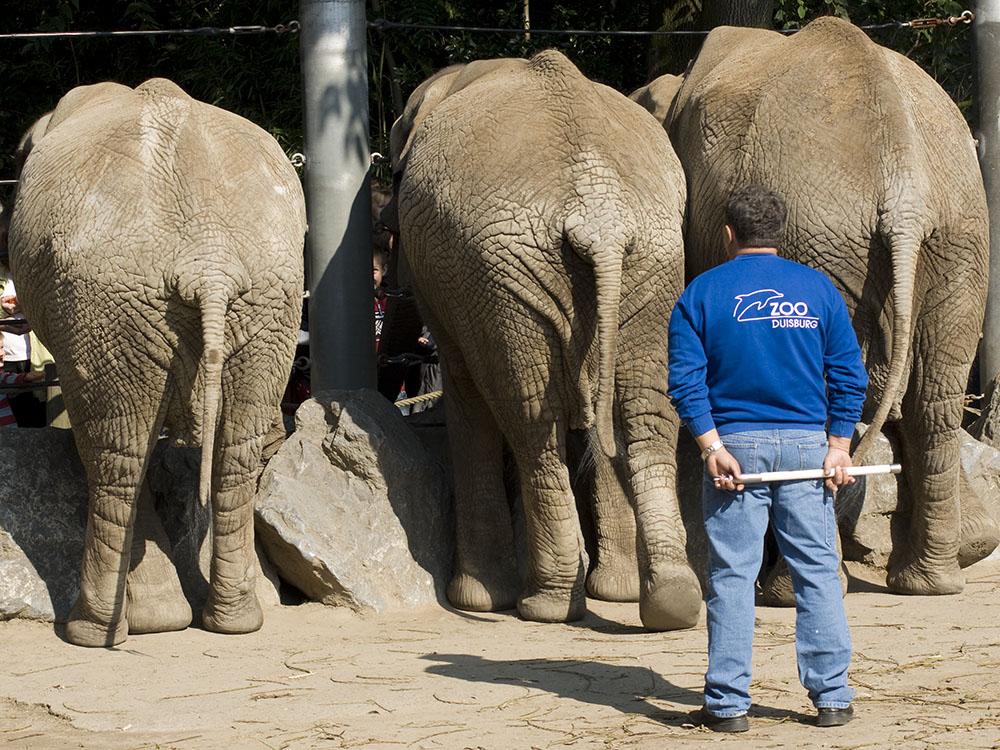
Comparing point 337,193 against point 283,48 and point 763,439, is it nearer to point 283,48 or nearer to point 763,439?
point 283,48

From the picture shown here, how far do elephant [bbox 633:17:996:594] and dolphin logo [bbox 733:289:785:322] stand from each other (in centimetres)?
107

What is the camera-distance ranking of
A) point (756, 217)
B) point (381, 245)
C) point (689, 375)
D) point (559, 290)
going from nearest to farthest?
point (689, 375), point (756, 217), point (559, 290), point (381, 245)

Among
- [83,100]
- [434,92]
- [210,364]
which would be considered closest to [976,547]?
[434,92]

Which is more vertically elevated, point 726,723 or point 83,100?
point 83,100

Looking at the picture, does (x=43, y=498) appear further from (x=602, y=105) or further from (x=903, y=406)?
(x=903, y=406)

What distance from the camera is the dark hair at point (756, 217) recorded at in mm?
4426

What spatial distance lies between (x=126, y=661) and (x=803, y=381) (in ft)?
8.34

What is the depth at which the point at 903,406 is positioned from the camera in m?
6.16

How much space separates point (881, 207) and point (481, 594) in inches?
85.1

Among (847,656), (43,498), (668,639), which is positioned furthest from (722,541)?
(43,498)

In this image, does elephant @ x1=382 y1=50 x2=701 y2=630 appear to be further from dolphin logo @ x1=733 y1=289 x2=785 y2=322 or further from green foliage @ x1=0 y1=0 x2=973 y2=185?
green foliage @ x1=0 y1=0 x2=973 y2=185

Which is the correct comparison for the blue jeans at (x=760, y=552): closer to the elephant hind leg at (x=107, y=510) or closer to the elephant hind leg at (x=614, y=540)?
the elephant hind leg at (x=614, y=540)

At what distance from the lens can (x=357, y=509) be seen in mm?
6301

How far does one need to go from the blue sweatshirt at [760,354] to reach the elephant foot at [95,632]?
7.77 feet
